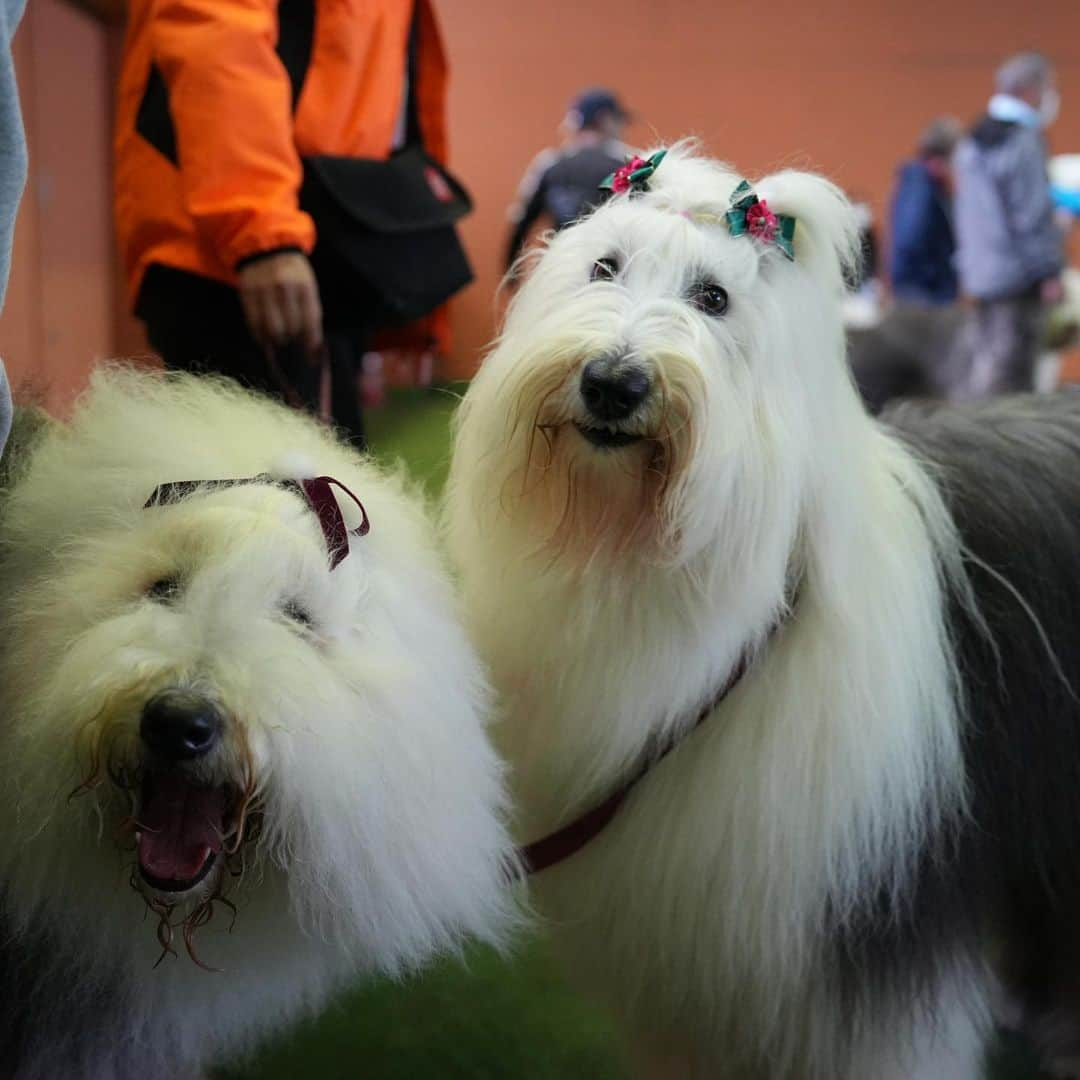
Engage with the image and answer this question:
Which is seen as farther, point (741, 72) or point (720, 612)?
point (741, 72)

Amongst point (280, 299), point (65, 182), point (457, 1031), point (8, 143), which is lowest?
point (457, 1031)

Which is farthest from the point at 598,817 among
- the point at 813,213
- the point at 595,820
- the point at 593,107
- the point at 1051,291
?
the point at 593,107

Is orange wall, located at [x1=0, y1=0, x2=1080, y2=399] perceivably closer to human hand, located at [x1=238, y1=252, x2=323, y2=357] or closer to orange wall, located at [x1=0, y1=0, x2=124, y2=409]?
orange wall, located at [x1=0, y1=0, x2=124, y2=409]

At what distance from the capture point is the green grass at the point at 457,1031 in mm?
1803

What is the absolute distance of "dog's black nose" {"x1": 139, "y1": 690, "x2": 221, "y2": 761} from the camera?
93 centimetres

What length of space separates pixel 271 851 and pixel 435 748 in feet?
0.55

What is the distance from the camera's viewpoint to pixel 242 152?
5.10ft

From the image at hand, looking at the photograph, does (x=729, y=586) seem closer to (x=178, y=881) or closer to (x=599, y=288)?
(x=599, y=288)

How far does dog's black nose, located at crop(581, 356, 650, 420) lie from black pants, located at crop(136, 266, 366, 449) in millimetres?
651

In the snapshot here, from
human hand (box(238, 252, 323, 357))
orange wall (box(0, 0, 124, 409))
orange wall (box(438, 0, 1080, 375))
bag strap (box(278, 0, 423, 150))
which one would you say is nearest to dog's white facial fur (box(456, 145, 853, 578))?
human hand (box(238, 252, 323, 357))

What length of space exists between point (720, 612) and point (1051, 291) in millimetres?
4384

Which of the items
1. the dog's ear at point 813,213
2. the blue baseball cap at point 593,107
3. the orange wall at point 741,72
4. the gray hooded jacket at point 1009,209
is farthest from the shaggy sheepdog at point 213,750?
the orange wall at point 741,72

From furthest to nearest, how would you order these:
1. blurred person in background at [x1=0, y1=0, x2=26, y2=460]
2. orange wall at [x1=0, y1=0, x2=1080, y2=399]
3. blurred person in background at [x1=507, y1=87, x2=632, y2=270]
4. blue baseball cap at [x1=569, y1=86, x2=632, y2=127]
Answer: orange wall at [x1=0, y1=0, x2=1080, y2=399] < blue baseball cap at [x1=569, y1=86, x2=632, y2=127] < blurred person in background at [x1=507, y1=87, x2=632, y2=270] < blurred person in background at [x1=0, y1=0, x2=26, y2=460]

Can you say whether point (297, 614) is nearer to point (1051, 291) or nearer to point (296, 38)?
point (296, 38)
